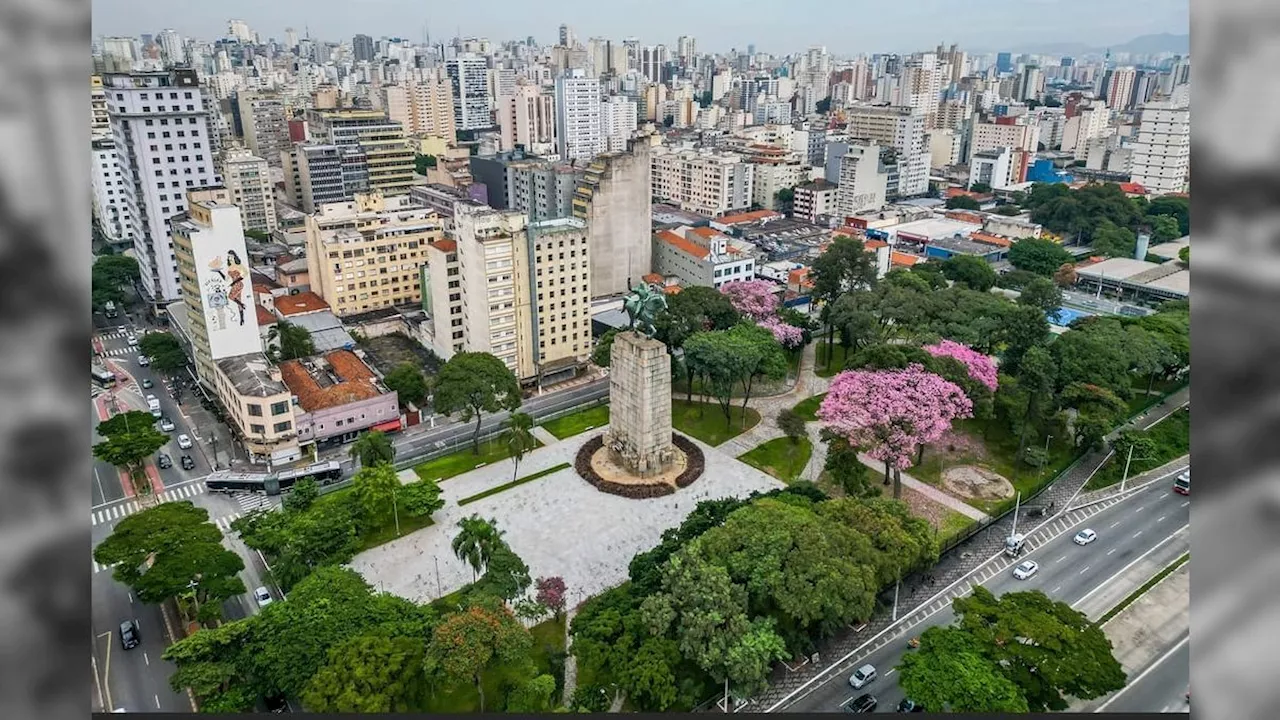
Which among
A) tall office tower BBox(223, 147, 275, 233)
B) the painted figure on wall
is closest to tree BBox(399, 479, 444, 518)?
the painted figure on wall

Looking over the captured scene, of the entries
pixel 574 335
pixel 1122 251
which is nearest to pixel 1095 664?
pixel 574 335

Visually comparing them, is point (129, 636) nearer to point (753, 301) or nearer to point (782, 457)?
point (782, 457)

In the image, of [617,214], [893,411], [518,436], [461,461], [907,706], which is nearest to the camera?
[907,706]

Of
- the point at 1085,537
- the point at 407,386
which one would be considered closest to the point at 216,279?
the point at 407,386

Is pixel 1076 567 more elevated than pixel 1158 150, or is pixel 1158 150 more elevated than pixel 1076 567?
pixel 1158 150

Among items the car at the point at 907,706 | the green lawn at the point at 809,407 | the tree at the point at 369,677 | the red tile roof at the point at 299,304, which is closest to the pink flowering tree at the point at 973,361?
the green lawn at the point at 809,407

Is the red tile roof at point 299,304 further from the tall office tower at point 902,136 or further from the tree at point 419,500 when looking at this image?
the tall office tower at point 902,136
